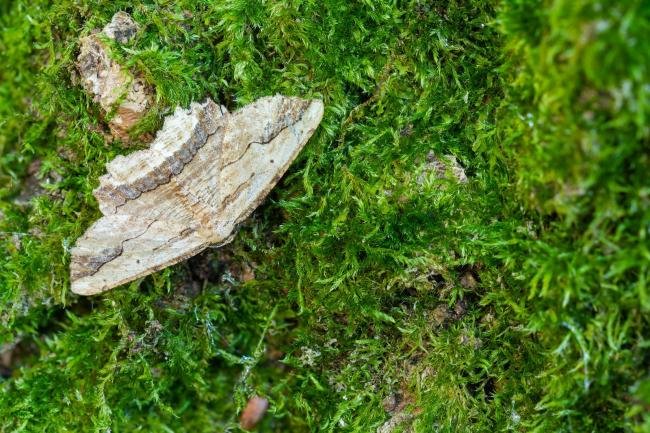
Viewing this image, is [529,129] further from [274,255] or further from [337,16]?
[274,255]

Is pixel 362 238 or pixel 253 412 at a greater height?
pixel 362 238

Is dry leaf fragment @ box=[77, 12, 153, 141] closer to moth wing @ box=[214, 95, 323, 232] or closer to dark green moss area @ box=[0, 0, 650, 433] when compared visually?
dark green moss area @ box=[0, 0, 650, 433]

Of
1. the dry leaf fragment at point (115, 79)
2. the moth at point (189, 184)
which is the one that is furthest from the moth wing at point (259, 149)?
the dry leaf fragment at point (115, 79)

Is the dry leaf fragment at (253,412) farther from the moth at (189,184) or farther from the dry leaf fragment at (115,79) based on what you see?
the dry leaf fragment at (115,79)

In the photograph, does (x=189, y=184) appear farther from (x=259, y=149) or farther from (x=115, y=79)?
(x=115, y=79)

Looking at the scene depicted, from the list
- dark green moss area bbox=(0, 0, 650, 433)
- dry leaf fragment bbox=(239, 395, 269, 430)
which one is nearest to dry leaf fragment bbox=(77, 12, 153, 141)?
dark green moss area bbox=(0, 0, 650, 433)

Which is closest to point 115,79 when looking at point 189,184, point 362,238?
point 189,184
